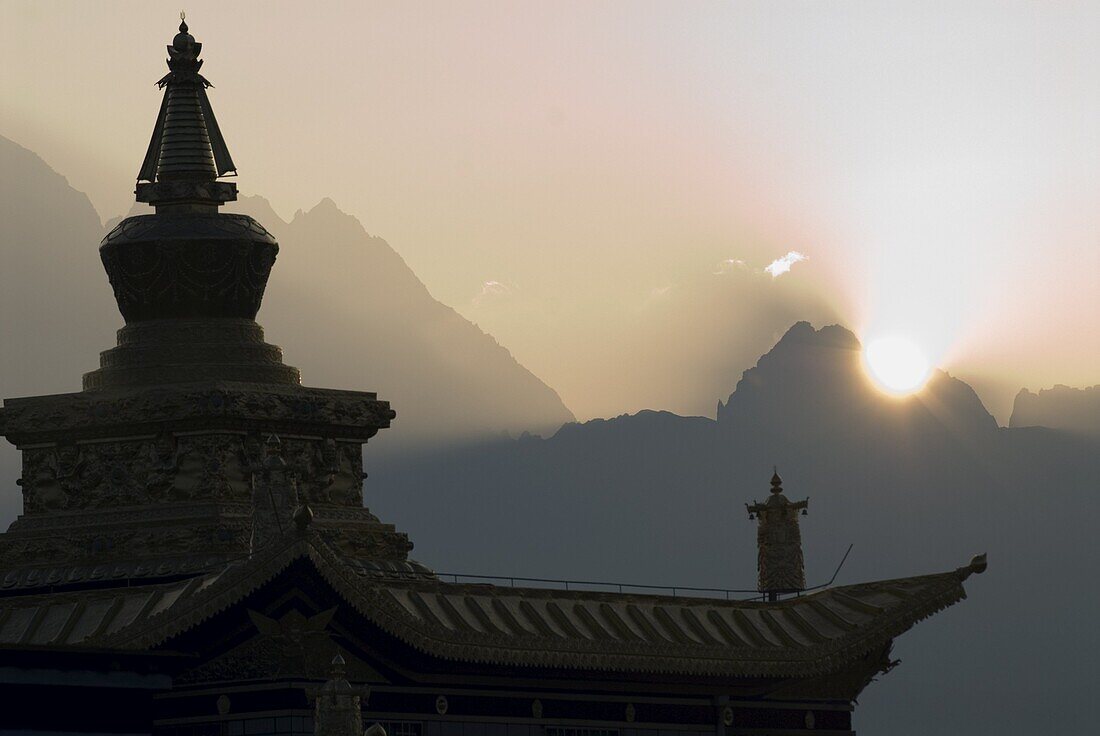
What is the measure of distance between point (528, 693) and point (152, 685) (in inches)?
297

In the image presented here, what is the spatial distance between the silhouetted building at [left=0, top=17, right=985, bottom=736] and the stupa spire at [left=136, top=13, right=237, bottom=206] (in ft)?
0.14

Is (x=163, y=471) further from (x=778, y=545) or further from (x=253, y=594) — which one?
(x=778, y=545)

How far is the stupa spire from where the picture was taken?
4988 cm

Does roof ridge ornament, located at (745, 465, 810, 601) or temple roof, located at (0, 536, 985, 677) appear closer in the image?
temple roof, located at (0, 536, 985, 677)

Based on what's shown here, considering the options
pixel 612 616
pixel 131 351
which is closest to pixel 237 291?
pixel 131 351

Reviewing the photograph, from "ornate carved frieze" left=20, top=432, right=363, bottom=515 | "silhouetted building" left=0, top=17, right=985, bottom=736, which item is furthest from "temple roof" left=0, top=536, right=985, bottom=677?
"ornate carved frieze" left=20, top=432, right=363, bottom=515

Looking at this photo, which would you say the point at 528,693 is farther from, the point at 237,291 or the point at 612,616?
the point at 237,291

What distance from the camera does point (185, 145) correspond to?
50000 millimetres

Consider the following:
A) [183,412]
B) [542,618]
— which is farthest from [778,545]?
[183,412]

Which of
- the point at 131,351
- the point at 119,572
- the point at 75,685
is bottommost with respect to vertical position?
the point at 75,685

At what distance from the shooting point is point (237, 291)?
163 feet

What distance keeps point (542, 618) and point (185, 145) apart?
38.3 ft

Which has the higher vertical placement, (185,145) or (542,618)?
(185,145)

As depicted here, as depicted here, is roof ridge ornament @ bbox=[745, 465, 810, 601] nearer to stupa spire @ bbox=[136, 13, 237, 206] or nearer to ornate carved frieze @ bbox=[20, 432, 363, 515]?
ornate carved frieze @ bbox=[20, 432, 363, 515]
